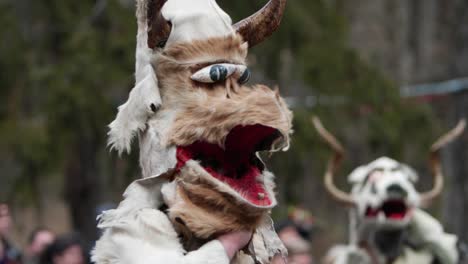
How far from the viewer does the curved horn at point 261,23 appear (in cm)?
481

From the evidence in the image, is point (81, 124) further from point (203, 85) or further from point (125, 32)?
point (203, 85)

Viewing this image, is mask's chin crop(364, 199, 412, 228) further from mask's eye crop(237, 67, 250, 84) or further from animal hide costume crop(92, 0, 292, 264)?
mask's eye crop(237, 67, 250, 84)

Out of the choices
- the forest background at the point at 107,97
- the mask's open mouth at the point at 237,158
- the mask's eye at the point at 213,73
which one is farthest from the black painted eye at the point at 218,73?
the forest background at the point at 107,97

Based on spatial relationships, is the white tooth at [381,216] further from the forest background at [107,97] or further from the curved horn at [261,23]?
the forest background at [107,97]

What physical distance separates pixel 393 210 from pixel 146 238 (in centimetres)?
385

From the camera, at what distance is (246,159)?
4.65 meters

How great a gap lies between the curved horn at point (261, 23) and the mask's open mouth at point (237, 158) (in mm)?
467

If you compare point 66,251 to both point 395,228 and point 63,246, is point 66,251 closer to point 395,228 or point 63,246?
point 63,246

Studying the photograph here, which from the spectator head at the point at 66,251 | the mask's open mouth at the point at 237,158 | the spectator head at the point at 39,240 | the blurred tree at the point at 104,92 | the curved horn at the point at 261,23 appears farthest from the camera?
the blurred tree at the point at 104,92

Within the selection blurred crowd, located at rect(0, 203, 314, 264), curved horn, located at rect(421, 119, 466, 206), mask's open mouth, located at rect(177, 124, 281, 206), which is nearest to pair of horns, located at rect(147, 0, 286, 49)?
mask's open mouth, located at rect(177, 124, 281, 206)

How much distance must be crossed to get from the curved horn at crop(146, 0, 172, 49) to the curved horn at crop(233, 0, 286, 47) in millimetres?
289

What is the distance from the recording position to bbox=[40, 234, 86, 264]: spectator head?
7.62 meters

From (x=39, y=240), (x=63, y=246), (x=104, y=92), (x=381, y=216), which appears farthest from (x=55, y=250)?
(x=104, y=92)

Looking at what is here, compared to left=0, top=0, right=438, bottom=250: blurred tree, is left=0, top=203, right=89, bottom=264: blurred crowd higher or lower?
higher
